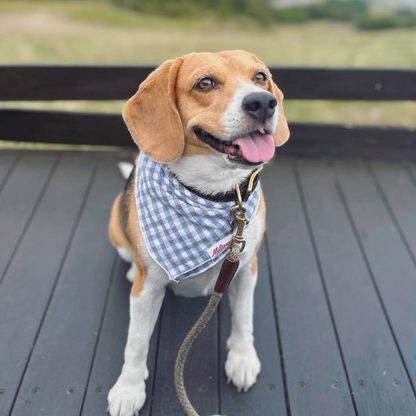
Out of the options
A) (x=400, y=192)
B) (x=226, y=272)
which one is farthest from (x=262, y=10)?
(x=226, y=272)

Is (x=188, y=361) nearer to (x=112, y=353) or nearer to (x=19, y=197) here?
(x=112, y=353)

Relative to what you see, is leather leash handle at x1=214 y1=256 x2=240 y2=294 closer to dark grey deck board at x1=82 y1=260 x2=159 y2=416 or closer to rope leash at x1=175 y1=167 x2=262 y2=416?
rope leash at x1=175 y1=167 x2=262 y2=416

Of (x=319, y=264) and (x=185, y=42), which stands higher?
(x=319, y=264)

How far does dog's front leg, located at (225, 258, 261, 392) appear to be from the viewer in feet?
7.77

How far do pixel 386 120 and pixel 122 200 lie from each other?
4706 mm

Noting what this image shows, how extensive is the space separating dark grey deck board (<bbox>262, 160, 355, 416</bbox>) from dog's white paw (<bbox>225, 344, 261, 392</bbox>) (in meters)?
0.19

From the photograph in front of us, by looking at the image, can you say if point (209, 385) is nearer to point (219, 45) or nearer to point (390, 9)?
point (219, 45)

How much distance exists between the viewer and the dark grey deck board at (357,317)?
2377mm

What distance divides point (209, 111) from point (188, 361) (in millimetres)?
1325

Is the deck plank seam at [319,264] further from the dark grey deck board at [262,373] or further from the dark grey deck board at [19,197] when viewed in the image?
the dark grey deck board at [19,197]

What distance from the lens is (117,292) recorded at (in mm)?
2896

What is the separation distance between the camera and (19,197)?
12.2 feet

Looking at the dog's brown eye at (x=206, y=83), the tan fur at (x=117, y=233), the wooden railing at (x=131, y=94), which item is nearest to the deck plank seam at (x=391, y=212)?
the wooden railing at (x=131, y=94)

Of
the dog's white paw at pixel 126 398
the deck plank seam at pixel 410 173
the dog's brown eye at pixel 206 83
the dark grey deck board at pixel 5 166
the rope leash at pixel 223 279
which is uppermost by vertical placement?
the dog's brown eye at pixel 206 83
